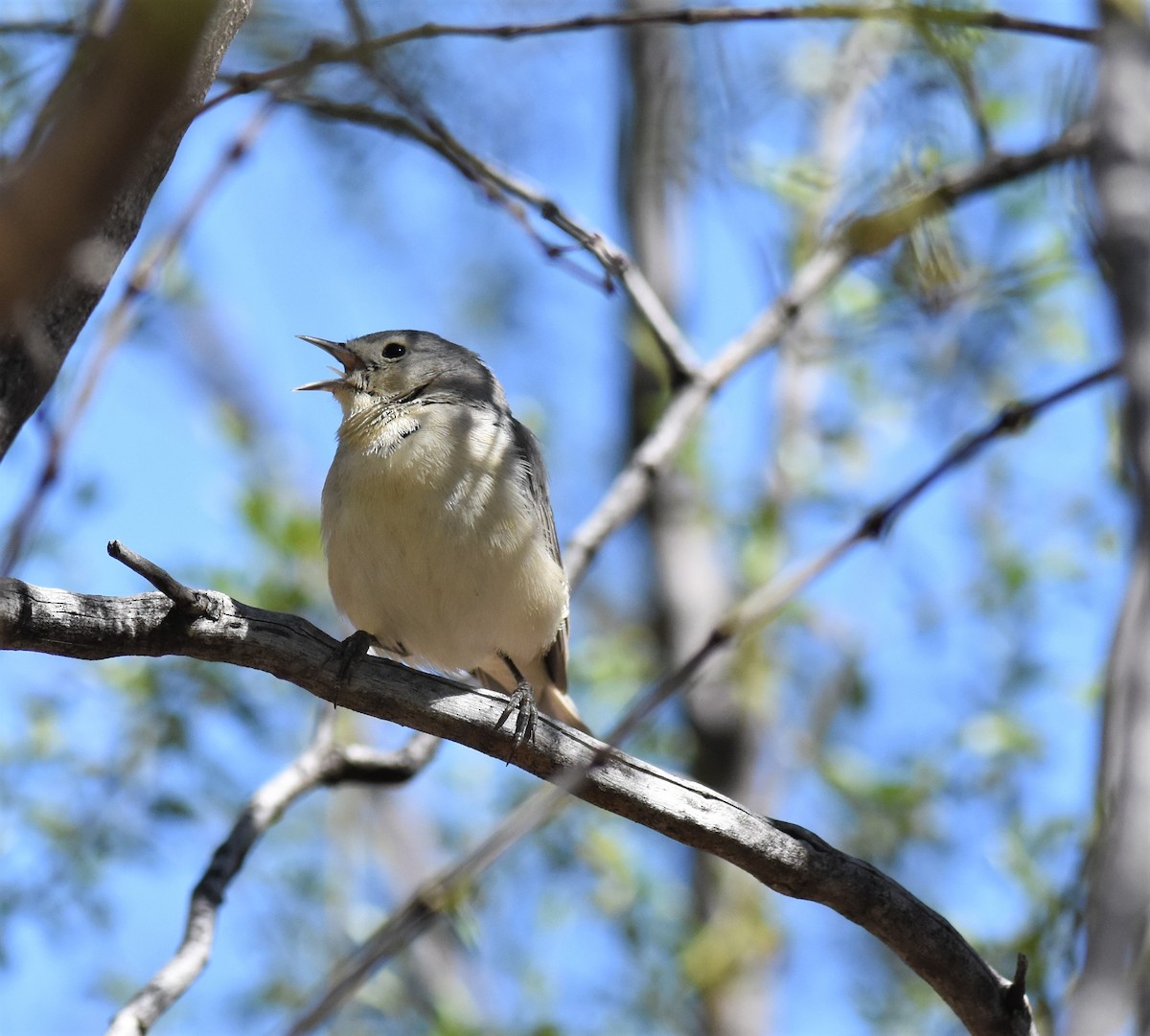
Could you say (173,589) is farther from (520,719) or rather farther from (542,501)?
(542,501)

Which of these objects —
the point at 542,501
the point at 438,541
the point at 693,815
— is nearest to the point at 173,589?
the point at 693,815

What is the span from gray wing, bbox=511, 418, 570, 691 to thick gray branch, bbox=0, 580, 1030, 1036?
1.72 metres

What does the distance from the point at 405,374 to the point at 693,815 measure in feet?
9.84

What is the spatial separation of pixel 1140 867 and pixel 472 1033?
16.9 ft

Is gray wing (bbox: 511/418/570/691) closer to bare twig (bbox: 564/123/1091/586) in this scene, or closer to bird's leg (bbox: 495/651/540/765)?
bare twig (bbox: 564/123/1091/586)

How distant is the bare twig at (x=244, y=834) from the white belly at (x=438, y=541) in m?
0.51

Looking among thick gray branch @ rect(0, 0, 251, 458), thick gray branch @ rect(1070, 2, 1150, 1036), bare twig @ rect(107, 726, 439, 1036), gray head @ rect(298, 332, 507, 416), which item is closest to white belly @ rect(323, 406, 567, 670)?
gray head @ rect(298, 332, 507, 416)

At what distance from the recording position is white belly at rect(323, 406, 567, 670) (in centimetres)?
476

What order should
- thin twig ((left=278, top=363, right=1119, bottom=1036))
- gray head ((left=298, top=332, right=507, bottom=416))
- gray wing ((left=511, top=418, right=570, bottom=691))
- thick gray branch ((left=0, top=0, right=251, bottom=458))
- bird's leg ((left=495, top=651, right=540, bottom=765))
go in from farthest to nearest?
1. gray head ((left=298, top=332, right=507, bottom=416))
2. gray wing ((left=511, top=418, right=570, bottom=691))
3. bird's leg ((left=495, top=651, right=540, bottom=765))
4. thin twig ((left=278, top=363, right=1119, bottom=1036))
5. thick gray branch ((left=0, top=0, right=251, bottom=458))

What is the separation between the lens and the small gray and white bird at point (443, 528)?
4.78 meters

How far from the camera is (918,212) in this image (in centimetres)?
388

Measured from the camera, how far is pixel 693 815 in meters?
3.46

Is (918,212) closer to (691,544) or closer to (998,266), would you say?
(998,266)

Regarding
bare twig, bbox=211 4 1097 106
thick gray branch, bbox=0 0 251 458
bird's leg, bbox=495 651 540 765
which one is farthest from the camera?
bird's leg, bbox=495 651 540 765
